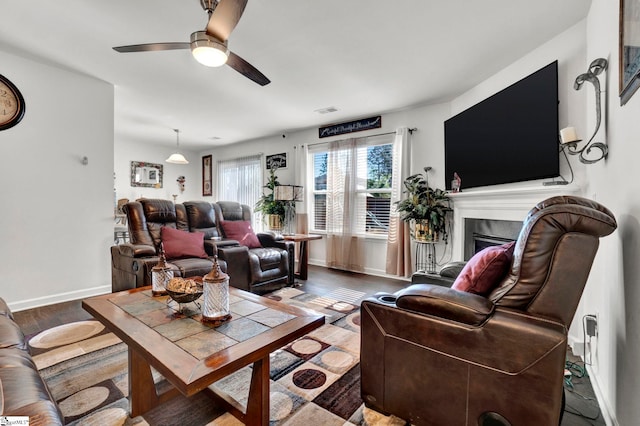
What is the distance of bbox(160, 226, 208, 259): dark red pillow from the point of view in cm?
301

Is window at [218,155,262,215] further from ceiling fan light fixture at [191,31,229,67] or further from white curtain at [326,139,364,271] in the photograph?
ceiling fan light fixture at [191,31,229,67]

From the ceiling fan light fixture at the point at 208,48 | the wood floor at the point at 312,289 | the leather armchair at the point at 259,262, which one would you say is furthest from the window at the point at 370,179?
the ceiling fan light fixture at the point at 208,48

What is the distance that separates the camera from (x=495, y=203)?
9.04 feet

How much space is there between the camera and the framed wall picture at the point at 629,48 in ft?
3.63

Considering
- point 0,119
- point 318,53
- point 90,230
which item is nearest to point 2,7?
point 0,119

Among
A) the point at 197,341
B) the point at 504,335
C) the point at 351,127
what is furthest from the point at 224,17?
the point at 351,127

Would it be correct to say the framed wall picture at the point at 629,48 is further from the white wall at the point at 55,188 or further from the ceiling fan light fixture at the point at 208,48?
the white wall at the point at 55,188

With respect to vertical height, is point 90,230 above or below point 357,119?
below

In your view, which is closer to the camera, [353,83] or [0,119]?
[0,119]

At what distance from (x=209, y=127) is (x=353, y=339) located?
4378mm

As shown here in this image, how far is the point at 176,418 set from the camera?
139 centimetres

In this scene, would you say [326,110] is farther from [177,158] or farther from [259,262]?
[177,158]

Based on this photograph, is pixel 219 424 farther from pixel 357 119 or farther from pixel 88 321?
pixel 357 119

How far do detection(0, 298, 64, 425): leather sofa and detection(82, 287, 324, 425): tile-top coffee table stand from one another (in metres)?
0.27
